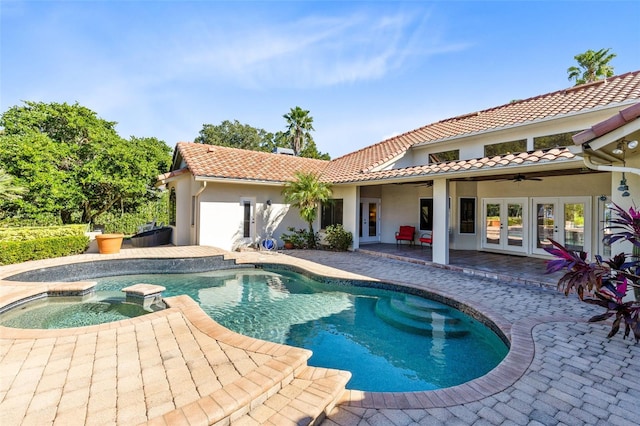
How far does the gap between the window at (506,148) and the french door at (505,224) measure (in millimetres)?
2845

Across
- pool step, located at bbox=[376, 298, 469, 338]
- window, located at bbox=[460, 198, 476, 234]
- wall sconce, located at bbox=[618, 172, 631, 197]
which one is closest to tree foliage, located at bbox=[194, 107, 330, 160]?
window, located at bbox=[460, 198, 476, 234]

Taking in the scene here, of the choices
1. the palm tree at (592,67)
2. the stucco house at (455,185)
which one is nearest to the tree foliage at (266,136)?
the stucco house at (455,185)

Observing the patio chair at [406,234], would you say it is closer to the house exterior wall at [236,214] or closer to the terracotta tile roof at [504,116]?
the terracotta tile roof at [504,116]

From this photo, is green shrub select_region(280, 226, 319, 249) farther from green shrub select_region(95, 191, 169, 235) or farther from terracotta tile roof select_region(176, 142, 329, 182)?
green shrub select_region(95, 191, 169, 235)

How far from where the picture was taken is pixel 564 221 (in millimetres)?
13141

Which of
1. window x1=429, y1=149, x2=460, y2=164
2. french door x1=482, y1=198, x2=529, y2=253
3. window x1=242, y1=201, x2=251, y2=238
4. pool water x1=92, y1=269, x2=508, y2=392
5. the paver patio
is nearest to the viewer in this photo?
the paver patio

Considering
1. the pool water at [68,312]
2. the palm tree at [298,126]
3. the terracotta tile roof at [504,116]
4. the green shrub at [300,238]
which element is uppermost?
the palm tree at [298,126]

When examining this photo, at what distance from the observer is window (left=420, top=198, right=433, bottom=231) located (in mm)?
17312

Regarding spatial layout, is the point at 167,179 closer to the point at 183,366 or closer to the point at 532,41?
the point at 183,366

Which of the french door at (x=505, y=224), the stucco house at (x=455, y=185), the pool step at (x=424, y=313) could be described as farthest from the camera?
the french door at (x=505, y=224)

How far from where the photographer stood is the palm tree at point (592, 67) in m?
25.3

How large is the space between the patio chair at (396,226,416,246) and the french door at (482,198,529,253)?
3632 mm

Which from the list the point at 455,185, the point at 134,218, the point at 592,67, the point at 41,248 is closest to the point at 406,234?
the point at 455,185

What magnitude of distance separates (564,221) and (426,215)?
6.25 metres
